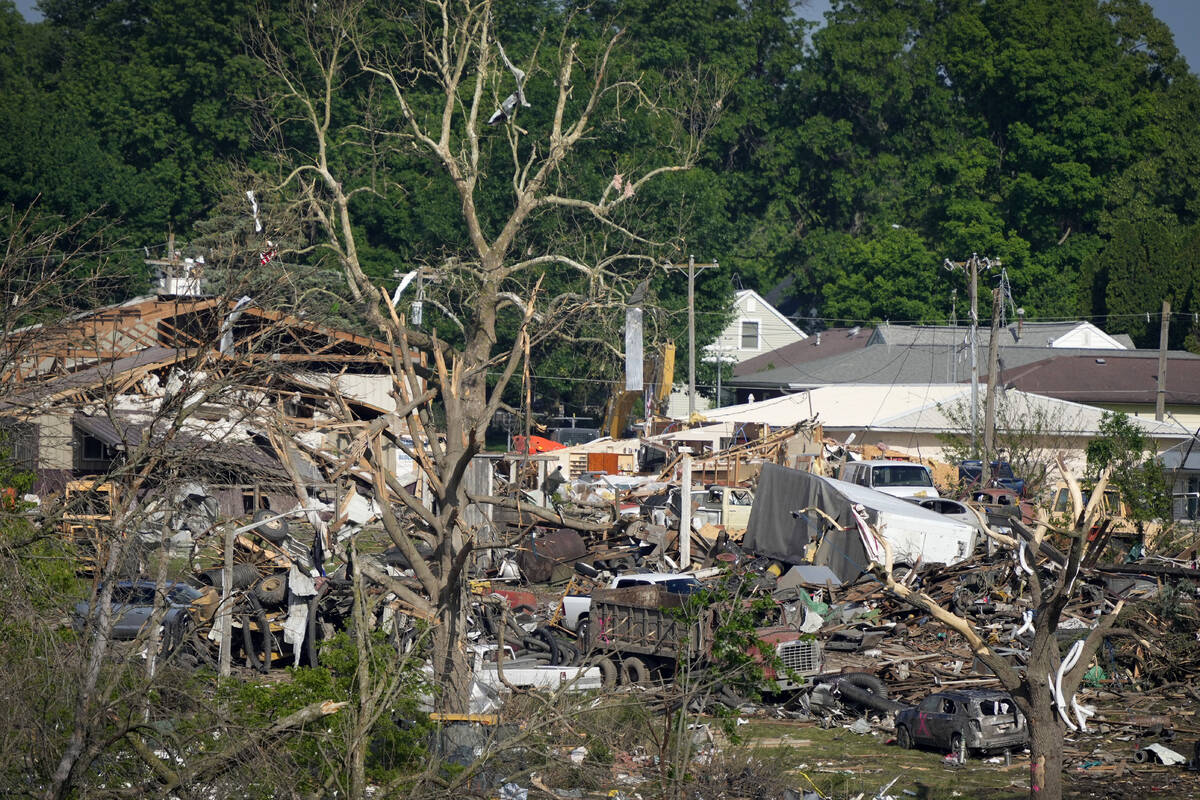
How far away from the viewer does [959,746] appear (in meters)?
15.8

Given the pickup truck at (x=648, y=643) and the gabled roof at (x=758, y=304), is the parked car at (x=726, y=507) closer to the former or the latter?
the pickup truck at (x=648, y=643)

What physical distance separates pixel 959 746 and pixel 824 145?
66.8 meters

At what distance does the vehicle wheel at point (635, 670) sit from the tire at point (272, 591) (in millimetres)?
4915

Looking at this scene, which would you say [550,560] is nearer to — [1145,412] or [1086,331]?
[1145,412]

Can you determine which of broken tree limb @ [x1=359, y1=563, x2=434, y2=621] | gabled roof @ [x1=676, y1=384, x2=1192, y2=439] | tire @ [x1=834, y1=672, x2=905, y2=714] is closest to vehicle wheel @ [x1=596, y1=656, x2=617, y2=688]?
tire @ [x1=834, y1=672, x2=905, y2=714]

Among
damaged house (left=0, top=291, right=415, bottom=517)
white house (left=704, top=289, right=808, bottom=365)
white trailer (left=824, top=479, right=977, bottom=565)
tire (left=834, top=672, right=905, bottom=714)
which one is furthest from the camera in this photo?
white house (left=704, top=289, right=808, bottom=365)

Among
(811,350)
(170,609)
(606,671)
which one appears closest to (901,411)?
(811,350)

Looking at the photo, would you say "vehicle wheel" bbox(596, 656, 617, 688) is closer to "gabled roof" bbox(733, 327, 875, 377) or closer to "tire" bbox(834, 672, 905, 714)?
"tire" bbox(834, 672, 905, 714)

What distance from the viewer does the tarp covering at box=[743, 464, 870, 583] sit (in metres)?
25.0

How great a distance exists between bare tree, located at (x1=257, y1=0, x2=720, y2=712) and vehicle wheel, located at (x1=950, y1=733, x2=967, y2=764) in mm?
6170

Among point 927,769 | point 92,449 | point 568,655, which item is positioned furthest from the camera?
point 92,449

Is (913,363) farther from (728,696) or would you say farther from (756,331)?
(728,696)

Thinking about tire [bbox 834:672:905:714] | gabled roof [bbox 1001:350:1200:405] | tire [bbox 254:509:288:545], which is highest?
gabled roof [bbox 1001:350:1200:405]

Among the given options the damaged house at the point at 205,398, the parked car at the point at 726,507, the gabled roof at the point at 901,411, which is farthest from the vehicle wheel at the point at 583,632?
the gabled roof at the point at 901,411
